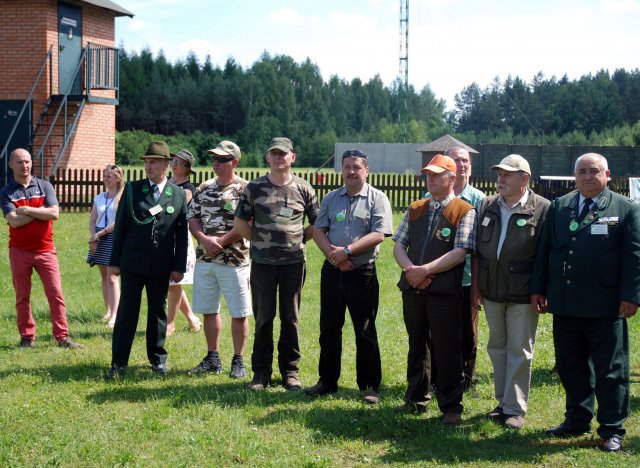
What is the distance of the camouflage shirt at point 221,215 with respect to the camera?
7.46 m

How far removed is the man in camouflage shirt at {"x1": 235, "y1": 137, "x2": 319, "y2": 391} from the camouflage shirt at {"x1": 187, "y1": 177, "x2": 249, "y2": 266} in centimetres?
38

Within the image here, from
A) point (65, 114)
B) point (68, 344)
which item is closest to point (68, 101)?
point (65, 114)

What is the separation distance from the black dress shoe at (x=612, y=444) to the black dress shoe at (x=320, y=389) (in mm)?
2377

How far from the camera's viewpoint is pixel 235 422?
6.07 meters

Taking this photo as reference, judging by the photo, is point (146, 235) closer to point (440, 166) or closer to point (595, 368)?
point (440, 166)

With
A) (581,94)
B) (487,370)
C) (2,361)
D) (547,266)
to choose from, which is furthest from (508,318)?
(581,94)

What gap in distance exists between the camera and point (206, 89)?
91.8 meters

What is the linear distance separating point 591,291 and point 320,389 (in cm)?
254

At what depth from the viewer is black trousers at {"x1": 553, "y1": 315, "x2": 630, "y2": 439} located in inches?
223

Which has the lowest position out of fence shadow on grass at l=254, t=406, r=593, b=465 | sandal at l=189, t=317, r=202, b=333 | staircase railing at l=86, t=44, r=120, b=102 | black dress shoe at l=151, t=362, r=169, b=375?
fence shadow on grass at l=254, t=406, r=593, b=465

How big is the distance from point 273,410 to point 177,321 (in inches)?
174

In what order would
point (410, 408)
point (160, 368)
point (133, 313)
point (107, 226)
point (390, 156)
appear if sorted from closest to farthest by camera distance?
point (410, 408) < point (133, 313) < point (160, 368) < point (107, 226) < point (390, 156)

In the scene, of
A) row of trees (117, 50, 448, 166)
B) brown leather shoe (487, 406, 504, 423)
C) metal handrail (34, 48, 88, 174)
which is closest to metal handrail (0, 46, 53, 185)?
metal handrail (34, 48, 88, 174)

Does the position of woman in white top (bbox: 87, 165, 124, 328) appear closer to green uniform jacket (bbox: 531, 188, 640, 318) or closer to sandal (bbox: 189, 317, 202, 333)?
sandal (bbox: 189, 317, 202, 333)
